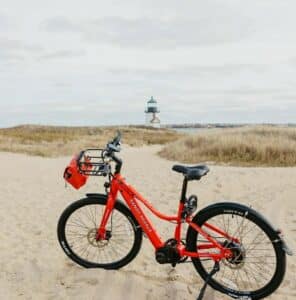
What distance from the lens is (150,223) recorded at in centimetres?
405

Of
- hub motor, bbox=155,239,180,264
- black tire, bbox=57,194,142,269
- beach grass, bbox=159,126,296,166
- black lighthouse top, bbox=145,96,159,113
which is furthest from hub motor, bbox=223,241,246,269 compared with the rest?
black lighthouse top, bbox=145,96,159,113

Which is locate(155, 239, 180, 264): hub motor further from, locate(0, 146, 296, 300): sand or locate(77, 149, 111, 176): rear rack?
locate(77, 149, 111, 176): rear rack

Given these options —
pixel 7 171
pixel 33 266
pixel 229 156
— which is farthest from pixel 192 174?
pixel 229 156

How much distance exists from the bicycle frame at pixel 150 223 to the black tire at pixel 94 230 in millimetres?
102

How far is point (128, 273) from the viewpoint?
4262 mm

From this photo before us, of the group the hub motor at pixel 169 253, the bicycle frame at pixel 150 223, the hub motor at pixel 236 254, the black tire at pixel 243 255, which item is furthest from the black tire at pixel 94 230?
the hub motor at pixel 236 254

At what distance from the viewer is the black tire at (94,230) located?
416 centimetres

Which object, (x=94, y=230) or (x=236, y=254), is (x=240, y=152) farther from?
(x=236, y=254)

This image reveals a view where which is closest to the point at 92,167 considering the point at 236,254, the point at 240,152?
the point at 236,254

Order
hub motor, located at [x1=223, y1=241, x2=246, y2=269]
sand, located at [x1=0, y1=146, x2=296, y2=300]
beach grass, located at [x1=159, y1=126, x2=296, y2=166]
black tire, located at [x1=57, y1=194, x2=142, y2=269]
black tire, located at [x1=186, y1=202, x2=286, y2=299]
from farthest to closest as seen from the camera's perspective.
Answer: beach grass, located at [x1=159, y1=126, x2=296, y2=166], black tire, located at [x1=57, y1=194, x2=142, y2=269], sand, located at [x1=0, y1=146, x2=296, y2=300], hub motor, located at [x1=223, y1=241, x2=246, y2=269], black tire, located at [x1=186, y1=202, x2=286, y2=299]

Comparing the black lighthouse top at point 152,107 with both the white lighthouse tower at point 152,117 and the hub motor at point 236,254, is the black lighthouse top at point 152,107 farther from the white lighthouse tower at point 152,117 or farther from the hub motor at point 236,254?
the hub motor at point 236,254

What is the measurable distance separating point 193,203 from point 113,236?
1279 millimetres

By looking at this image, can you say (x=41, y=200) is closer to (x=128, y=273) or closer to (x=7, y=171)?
(x=128, y=273)

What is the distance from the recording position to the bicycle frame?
12.0ft
